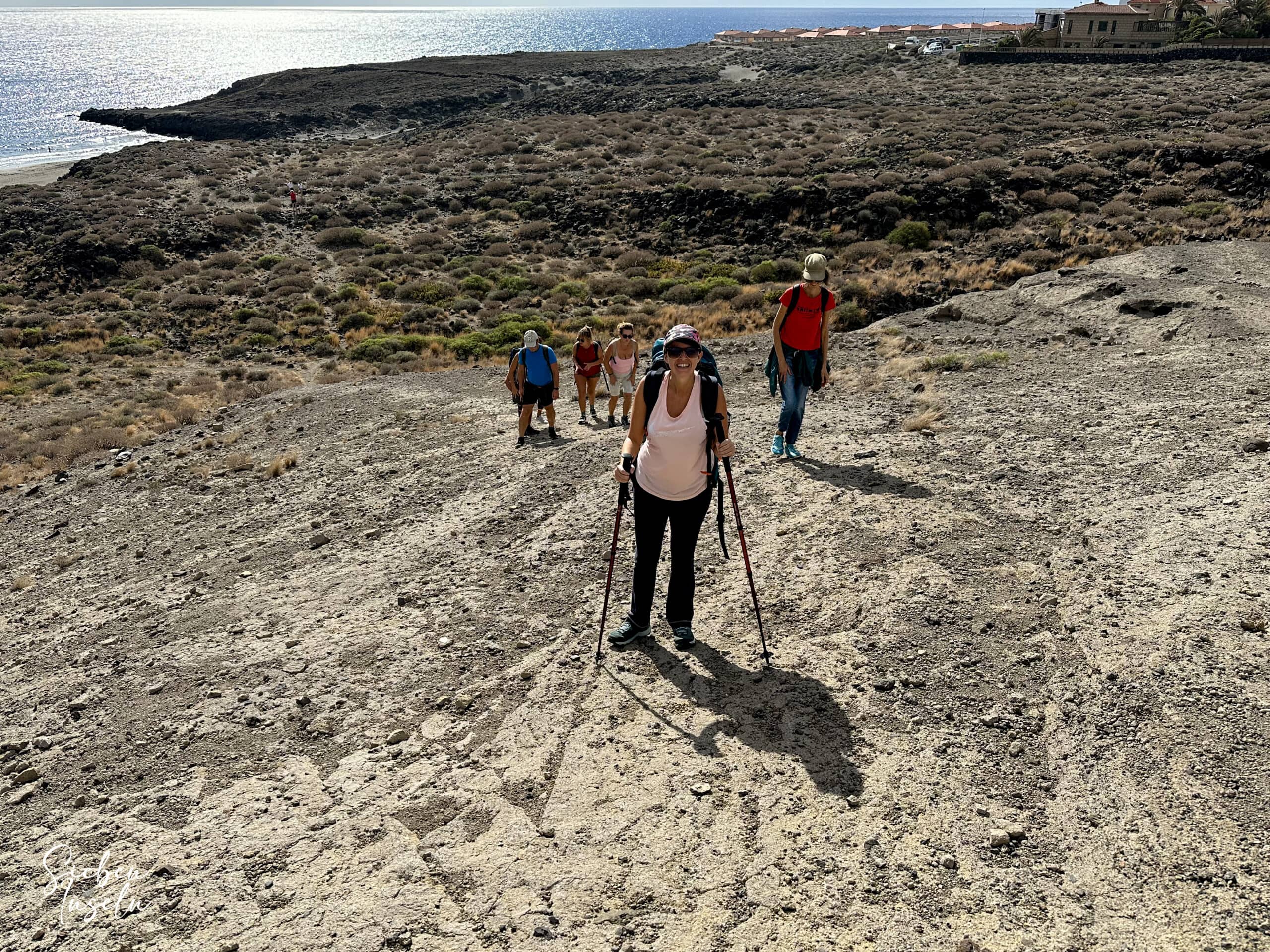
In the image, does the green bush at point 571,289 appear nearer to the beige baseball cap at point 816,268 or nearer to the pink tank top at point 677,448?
the beige baseball cap at point 816,268

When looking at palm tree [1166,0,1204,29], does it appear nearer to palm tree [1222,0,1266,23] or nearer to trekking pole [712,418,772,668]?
palm tree [1222,0,1266,23]

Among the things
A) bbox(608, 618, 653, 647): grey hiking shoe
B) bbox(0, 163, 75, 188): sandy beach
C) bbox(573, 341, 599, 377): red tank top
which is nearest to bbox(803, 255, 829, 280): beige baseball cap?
bbox(608, 618, 653, 647): grey hiking shoe

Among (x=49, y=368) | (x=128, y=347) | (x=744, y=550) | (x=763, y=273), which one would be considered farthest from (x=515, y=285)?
(x=744, y=550)

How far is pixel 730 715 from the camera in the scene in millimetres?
5172

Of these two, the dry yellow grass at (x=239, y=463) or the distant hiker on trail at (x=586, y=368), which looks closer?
the distant hiker on trail at (x=586, y=368)

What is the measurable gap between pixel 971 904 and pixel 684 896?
1.28 metres

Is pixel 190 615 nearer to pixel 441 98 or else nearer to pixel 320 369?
pixel 320 369

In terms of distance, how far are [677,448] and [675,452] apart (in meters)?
0.03

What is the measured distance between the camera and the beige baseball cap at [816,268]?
7848 mm

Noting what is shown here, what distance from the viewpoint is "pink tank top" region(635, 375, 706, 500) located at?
5.11 metres

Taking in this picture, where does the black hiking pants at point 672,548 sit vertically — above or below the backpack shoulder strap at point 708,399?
below

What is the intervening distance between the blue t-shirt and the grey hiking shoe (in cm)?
594

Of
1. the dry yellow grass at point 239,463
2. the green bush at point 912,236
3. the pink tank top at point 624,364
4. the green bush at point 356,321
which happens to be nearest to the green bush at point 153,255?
the green bush at point 356,321

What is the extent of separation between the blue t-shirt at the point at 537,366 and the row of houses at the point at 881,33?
93.3 meters
